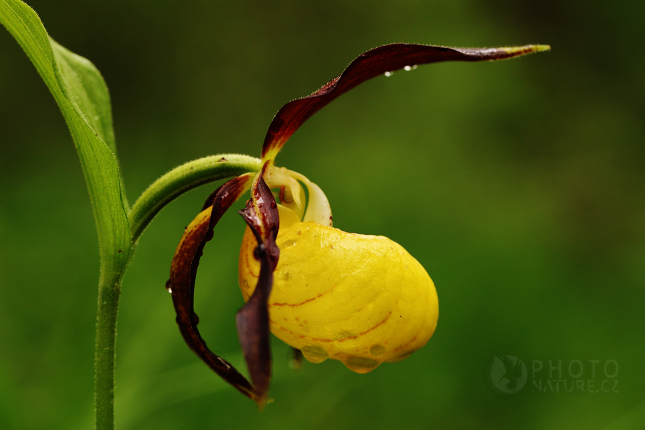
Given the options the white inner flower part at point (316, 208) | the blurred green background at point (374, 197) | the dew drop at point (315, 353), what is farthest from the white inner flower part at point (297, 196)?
the blurred green background at point (374, 197)

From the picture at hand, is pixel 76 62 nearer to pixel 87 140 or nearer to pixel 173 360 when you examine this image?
pixel 87 140

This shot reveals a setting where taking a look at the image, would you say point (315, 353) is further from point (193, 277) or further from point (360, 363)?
point (193, 277)

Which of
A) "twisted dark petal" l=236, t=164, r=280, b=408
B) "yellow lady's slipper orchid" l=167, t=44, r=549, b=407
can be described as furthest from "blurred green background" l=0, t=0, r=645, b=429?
"twisted dark petal" l=236, t=164, r=280, b=408

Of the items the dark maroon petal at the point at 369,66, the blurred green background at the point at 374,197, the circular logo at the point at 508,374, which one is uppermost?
the dark maroon petal at the point at 369,66

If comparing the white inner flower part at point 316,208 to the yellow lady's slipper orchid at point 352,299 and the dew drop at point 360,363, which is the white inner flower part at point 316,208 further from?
the dew drop at point 360,363

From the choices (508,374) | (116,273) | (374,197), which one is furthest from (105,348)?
(374,197)
